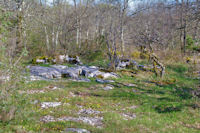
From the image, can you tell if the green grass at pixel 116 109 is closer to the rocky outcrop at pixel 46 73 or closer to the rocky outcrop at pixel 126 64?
the rocky outcrop at pixel 46 73

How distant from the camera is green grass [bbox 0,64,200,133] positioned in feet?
19.5

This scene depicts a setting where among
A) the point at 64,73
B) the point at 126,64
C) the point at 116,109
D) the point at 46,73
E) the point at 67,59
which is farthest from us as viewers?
the point at 67,59

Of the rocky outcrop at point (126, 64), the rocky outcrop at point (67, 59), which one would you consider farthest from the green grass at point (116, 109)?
the rocky outcrop at point (67, 59)

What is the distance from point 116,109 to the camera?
8.91m

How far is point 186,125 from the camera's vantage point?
8.00 metres

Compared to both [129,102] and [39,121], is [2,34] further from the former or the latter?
[129,102]

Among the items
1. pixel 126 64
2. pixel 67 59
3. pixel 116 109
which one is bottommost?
pixel 116 109

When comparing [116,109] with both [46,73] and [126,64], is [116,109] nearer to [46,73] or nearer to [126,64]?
[46,73]

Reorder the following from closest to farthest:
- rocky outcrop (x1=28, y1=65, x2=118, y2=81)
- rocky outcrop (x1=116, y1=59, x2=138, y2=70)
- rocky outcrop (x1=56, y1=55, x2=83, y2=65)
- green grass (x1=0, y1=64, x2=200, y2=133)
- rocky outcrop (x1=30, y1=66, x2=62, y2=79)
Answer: green grass (x1=0, y1=64, x2=200, y2=133) → rocky outcrop (x1=30, y1=66, x2=62, y2=79) → rocky outcrop (x1=28, y1=65, x2=118, y2=81) → rocky outcrop (x1=116, y1=59, x2=138, y2=70) → rocky outcrop (x1=56, y1=55, x2=83, y2=65)

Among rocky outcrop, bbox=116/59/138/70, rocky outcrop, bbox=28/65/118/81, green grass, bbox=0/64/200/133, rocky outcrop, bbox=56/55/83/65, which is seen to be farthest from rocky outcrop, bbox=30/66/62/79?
rocky outcrop, bbox=116/59/138/70

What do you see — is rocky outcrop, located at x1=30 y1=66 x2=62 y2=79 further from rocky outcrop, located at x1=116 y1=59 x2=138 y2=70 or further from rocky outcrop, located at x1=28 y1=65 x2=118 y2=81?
rocky outcrop, located at x1=116 y1=59 x2=138 y2=70

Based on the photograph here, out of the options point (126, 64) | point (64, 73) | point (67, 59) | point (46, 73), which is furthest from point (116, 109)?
point (67, 59)

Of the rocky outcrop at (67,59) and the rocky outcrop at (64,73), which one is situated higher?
the rocky outcrop at (67,59)

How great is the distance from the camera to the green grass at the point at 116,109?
594 cm
